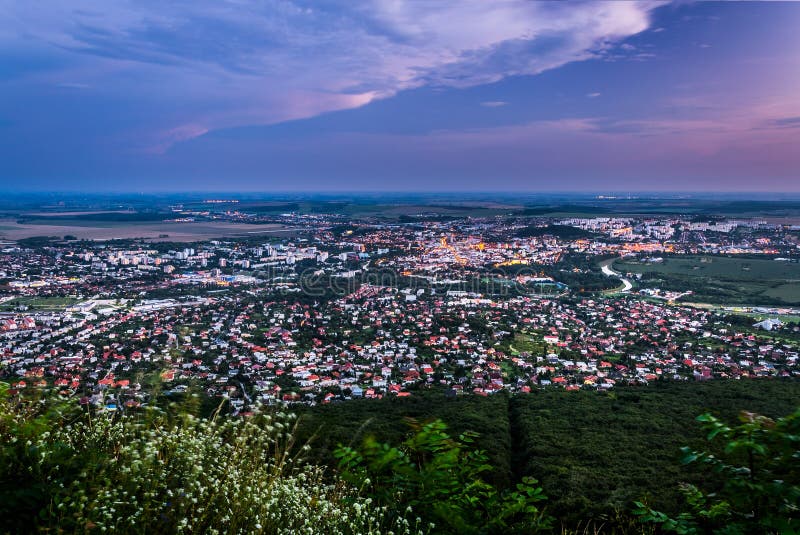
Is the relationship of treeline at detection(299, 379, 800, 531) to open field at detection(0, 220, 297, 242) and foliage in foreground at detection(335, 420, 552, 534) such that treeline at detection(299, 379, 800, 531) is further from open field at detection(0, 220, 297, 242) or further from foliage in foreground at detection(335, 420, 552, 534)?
open field at detection(0, 220, 297, 242)

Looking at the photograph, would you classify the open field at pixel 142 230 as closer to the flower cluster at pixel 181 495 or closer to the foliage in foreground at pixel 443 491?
the flower cluster at pixel 181 495

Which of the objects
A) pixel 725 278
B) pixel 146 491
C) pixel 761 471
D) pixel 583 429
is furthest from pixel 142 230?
pixel 761 471

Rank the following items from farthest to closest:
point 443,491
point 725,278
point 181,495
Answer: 1. point 725,278
2. point 443,491
3. point 181,495

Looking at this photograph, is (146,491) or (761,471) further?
(146,491)

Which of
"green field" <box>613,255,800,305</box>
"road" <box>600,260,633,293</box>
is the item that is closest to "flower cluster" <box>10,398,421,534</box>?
"green field" <box>613,255,800,305</box>

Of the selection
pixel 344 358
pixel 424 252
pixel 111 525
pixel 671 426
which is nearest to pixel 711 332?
pixel 671 426

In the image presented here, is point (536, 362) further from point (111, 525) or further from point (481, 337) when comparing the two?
point (111, 525)

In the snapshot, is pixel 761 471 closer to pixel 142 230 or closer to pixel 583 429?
pixel 583 429
